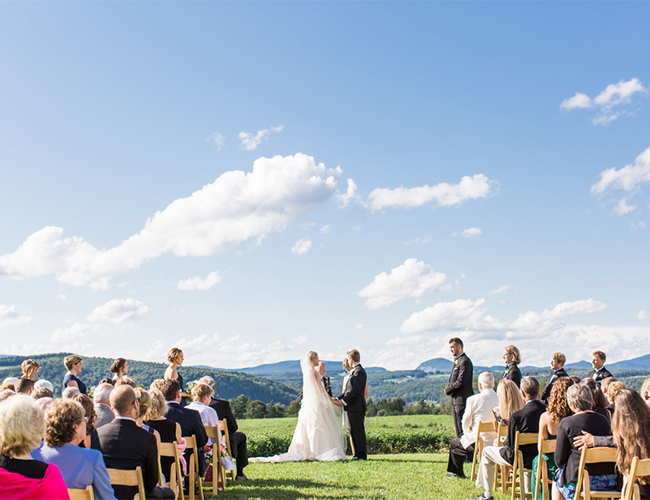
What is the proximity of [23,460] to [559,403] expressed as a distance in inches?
207

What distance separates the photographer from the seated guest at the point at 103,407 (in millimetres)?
6660

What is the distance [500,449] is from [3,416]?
6126 millimetres

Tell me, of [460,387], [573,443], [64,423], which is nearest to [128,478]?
[64,423]

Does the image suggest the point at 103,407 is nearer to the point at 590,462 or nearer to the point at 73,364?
the point at 73,364

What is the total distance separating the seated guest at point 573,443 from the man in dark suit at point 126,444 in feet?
13.6

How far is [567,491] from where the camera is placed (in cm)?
536

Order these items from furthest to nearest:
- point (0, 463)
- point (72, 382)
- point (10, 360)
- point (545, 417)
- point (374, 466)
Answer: point (10, 360)
point (374, 466)
point (72, 382)
point (545, 417)
point (0, 463)

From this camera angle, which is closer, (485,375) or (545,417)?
(545,417)

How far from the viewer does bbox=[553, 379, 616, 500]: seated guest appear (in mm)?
5219

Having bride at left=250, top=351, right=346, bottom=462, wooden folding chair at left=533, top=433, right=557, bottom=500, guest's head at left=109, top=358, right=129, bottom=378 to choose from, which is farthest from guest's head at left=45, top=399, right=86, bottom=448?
bride at left=250, top=351, right=346, bottom=462

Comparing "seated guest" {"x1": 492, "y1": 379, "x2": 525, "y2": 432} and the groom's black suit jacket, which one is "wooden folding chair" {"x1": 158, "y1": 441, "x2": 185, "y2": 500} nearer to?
"seated guest" {"x1": 492, "y1": 379, "x2": 525, "y2": 432}

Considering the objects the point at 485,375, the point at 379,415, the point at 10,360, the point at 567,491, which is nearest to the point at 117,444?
the point at 567,491

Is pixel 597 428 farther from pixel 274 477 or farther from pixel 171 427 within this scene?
pixel 274 477

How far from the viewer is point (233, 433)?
9242 mm
